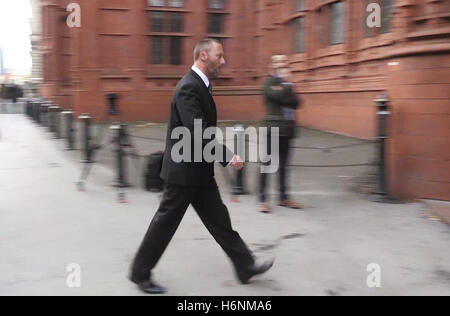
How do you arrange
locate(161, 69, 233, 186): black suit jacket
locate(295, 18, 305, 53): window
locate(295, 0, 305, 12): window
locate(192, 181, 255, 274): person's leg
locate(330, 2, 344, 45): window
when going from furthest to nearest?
locate(295, 18, 305, 53): window
locate(295, 0, 305, 12): window
locate(330, 2, 344, 45): window
locate(192, 181, 255, 274): person's leg
locate(161, 69, 233, 186): black suit jacket

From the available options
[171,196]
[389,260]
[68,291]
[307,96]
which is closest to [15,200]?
[68,291]

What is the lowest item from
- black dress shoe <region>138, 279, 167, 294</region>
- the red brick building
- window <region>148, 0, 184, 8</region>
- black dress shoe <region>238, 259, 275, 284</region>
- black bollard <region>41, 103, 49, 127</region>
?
black dress shoe <region>138, 279, 167, 294</region>

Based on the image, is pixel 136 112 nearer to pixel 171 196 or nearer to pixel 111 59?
pixel 111 59

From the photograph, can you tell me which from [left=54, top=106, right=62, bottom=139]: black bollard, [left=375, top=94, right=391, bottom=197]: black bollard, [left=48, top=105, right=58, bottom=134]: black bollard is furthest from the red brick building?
[left=375, top=94, right=391, bottom=197]: black bollard

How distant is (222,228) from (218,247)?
108 centimetres

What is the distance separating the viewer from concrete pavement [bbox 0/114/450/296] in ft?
14.2

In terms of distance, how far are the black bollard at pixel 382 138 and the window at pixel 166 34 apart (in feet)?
42.6

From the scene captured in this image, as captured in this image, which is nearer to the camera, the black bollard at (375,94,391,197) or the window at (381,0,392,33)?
the black bollard at (375,94,391,197)

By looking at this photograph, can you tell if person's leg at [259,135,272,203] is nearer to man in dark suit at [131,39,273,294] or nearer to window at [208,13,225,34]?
man in dark suit at [131,39,273,294]

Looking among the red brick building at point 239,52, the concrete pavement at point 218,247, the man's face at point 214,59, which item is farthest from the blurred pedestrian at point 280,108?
the red brick building at point 239,52

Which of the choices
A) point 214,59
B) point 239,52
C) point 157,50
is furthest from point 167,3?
point 214,59

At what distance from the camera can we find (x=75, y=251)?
5.14 meters

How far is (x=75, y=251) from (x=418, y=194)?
15.3ft

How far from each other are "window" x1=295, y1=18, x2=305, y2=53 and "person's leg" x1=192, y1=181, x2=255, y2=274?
13707 mm
